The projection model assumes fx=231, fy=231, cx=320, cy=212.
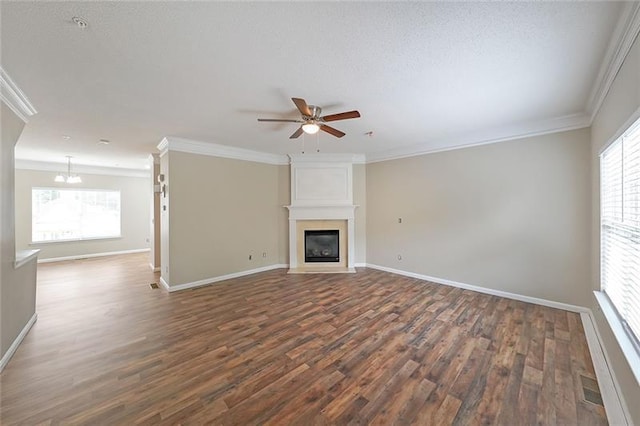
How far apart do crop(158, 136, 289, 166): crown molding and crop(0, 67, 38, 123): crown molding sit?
1.50m

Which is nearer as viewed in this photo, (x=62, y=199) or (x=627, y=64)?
(x=627, y=64)

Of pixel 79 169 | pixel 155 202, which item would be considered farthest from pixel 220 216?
pixel 79 169

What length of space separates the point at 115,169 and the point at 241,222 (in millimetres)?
5206

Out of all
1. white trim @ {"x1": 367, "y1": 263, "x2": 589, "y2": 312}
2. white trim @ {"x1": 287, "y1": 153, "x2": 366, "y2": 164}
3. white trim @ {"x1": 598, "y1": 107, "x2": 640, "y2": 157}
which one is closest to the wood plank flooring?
white trim @ {"x1": 367, "y1": 263, "x2": 589, "y2": 312}

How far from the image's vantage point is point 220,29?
5.12 ft

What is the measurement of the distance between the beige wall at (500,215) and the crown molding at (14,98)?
525 cm

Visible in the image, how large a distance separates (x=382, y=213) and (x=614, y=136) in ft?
11.3

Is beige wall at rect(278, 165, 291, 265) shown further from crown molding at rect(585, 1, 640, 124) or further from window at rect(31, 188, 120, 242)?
window at rect(31, 188, 120, 242)

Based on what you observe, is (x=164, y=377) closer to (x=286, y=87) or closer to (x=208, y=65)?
(x=208, y=65)

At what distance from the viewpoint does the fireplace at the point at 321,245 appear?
546 cm

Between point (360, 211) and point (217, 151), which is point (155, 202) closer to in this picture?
point (217, 151)

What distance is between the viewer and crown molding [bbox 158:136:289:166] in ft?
13.3

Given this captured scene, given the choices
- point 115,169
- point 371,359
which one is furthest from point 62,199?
point 371,359

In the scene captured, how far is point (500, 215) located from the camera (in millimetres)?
3635
